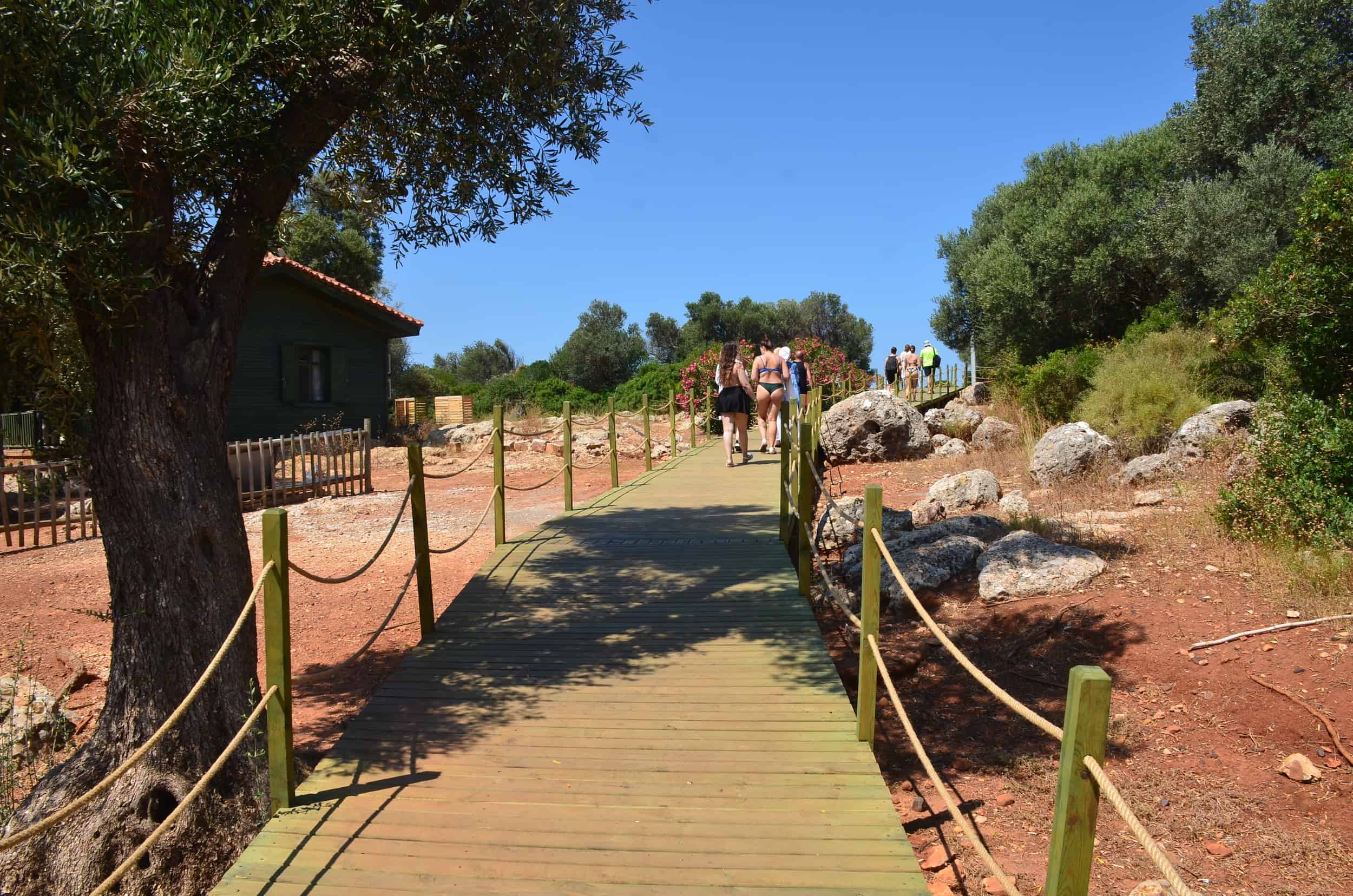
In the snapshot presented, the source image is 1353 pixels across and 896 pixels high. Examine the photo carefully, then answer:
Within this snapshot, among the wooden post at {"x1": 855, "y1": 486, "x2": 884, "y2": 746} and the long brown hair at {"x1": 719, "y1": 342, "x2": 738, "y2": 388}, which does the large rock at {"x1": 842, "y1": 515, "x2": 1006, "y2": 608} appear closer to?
the wooden post at {"x1": 855, "y1": 486, "x2": 884, "y2": 746}

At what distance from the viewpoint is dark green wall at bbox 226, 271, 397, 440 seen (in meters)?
20.8

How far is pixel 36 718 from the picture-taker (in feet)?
18.7

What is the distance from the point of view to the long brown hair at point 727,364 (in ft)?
42.5

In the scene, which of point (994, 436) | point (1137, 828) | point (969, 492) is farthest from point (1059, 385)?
point (1137, 828)

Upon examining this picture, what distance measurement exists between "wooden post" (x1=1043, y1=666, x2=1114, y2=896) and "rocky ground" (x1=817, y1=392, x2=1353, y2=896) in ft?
5.79

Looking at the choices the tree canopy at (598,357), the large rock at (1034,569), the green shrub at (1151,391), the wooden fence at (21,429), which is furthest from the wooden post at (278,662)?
the tree canopy at (598,357)

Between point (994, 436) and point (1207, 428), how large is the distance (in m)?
5.77

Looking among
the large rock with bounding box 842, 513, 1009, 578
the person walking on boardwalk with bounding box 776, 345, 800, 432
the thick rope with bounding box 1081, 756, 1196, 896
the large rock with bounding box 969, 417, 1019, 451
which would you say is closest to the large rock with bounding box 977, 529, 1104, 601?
the large rock with bounding box 842, 513, 1009, 578

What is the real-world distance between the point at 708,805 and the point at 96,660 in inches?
236

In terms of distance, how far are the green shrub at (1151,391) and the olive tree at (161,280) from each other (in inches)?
486

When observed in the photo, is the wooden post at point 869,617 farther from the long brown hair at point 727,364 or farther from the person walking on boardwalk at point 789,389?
the long brown hair at point 727,364

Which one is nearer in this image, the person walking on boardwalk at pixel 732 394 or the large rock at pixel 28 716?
the large rock at pixel 28 716

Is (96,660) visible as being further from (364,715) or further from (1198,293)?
(1198,293)

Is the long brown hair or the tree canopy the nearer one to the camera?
the long brown hair
